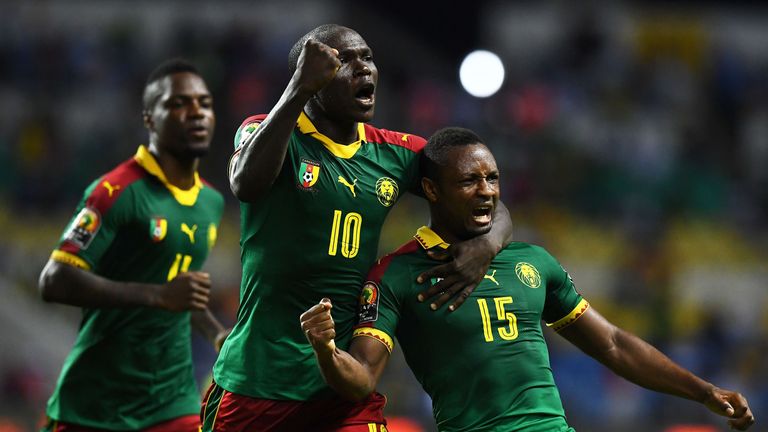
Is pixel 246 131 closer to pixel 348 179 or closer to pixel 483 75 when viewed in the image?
pixel 348 179

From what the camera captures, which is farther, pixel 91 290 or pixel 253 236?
pixel 91 290

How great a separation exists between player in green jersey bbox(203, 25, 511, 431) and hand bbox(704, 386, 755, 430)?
1.27 meters

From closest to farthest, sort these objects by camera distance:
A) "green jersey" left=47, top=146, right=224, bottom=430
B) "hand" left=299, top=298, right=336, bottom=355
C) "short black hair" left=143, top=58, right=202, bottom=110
A: "hand" left=299, top=298, right=336, bottom=355
"green jersey" left=47, top=146, right=224, bottom=430
"short black hair" left=143, top=58, right=202, bottom=110

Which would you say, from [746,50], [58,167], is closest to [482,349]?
[58,167]

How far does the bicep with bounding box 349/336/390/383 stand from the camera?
188 inches

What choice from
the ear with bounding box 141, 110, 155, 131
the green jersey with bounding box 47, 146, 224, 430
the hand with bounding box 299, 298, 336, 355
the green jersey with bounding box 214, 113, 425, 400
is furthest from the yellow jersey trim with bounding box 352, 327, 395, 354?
the ear with bounding box 141, 110, 155, 131

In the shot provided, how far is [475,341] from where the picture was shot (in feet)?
16.5

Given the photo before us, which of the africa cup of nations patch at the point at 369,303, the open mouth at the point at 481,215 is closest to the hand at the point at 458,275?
the open mouth at the point at 481,215

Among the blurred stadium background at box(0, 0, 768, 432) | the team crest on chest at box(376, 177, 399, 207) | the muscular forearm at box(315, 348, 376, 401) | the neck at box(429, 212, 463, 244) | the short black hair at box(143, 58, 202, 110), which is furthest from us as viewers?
the blurred stadium background at box(0, 0, 768, 432)

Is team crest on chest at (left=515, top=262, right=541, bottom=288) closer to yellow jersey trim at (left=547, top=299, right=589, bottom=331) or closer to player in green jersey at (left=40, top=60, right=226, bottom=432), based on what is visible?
yellow jersey trim at (left=547, top=299, right=589, bottom=331)

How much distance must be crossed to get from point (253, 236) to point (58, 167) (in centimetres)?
1096

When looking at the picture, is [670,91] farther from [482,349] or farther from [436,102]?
[482,349]

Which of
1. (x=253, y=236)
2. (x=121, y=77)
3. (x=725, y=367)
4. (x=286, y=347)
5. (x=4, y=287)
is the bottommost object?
(x=725, y=367)

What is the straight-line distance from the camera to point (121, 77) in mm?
16719
